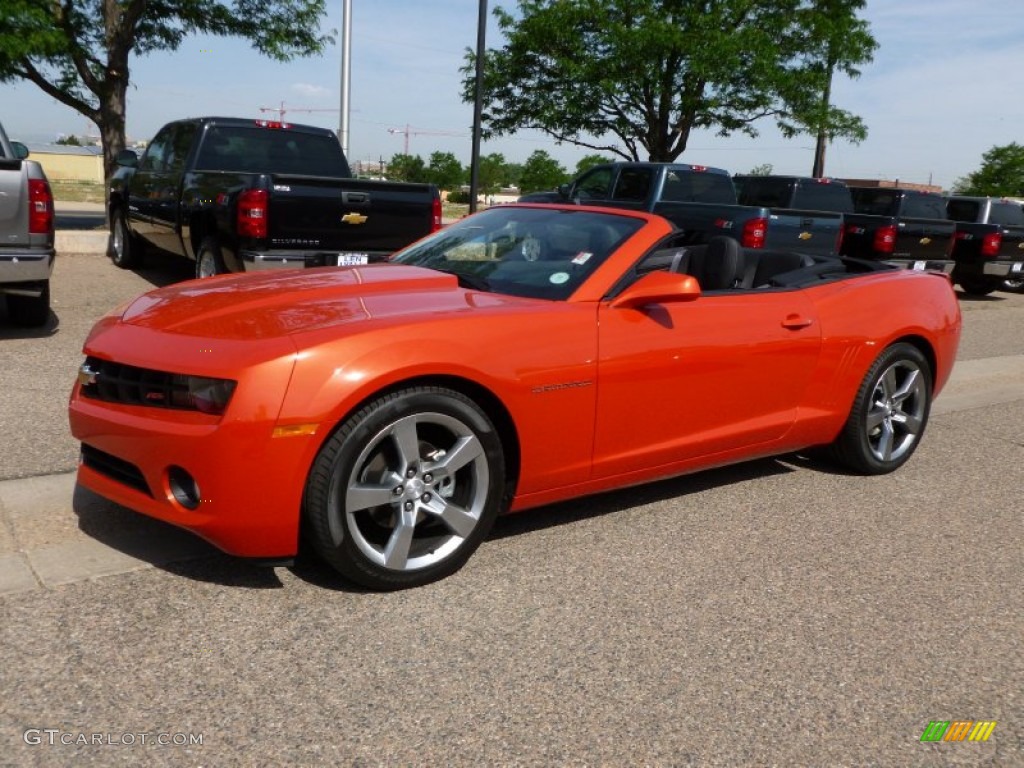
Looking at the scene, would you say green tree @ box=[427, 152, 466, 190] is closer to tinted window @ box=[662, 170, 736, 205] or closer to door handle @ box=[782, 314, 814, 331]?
tinted window @ box=[662, 170, 736, 205]

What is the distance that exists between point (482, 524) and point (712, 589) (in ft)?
3.03

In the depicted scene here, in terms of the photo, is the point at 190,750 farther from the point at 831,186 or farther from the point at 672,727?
the point at 831,186

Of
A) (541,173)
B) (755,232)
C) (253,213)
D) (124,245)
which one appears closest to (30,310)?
(253,213)

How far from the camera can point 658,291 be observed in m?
4.04

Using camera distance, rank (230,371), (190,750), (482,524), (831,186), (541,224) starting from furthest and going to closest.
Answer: (831,186), (541,224), (482,524), (230,371), (190,750)

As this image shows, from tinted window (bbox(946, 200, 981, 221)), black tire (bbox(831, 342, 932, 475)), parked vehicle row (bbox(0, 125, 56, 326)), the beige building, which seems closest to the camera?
black tire (bbox(831, 342, 932, 475))

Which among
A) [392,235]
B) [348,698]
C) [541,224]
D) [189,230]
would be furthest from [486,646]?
[189,230]

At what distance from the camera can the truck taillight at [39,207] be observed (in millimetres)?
7090

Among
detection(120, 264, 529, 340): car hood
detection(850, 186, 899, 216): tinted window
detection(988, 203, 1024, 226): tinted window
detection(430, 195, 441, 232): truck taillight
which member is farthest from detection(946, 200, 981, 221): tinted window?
detection(120, 264, 529, 340): car hood

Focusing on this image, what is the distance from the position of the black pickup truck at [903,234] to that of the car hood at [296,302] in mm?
11923

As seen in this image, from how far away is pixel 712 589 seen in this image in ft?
12.4

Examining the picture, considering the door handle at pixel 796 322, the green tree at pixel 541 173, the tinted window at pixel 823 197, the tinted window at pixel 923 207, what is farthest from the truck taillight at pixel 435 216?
the green tree at pixel 541 173

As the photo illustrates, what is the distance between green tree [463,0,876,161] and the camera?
73.5ft

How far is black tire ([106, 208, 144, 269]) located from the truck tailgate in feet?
14.2
